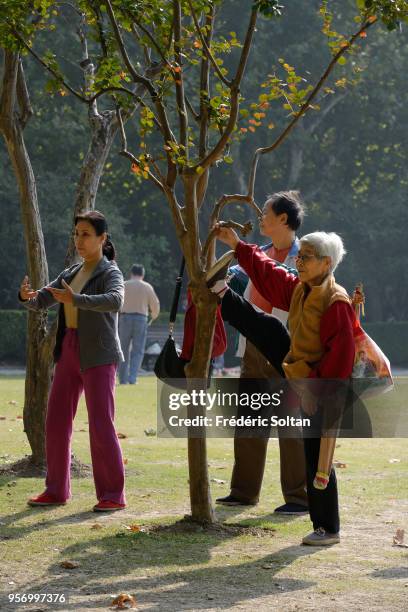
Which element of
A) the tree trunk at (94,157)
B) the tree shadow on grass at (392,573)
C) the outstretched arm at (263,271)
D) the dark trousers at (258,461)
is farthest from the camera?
the tree trunk at (94,157)

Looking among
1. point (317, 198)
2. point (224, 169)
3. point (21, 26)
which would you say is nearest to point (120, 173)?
point (224, 169)

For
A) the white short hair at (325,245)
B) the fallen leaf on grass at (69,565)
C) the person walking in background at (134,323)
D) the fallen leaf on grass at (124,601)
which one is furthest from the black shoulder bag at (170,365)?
the person walking in background at (134,323)

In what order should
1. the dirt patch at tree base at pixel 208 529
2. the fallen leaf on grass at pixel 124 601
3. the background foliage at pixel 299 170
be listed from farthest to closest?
the background foliage at pixel 299 170
the dirt patch at tree base at pixel 208 529
the fallen leaf on grass at pixel 124 601

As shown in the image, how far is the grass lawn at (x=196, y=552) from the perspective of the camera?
5.33 m

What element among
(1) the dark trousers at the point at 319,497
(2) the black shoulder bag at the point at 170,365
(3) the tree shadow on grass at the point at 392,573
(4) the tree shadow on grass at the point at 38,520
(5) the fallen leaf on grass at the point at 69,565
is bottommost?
(5) the fallen leaf on grass at the point at 69,565

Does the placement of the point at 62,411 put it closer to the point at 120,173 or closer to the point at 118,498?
the point at 118,498

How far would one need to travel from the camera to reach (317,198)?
43.3m

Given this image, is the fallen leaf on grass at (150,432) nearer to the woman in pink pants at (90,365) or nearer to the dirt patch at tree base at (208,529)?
the woman in pink pants at (90,365)

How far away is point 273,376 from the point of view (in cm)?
758

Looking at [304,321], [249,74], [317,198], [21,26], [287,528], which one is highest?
[249,74]

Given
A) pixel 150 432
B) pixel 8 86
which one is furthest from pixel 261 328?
pixel 150 432

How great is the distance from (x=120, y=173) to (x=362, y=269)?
9774 millimetres

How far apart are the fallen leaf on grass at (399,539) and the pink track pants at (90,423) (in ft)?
5.71

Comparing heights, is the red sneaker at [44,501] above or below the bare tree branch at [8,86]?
below
